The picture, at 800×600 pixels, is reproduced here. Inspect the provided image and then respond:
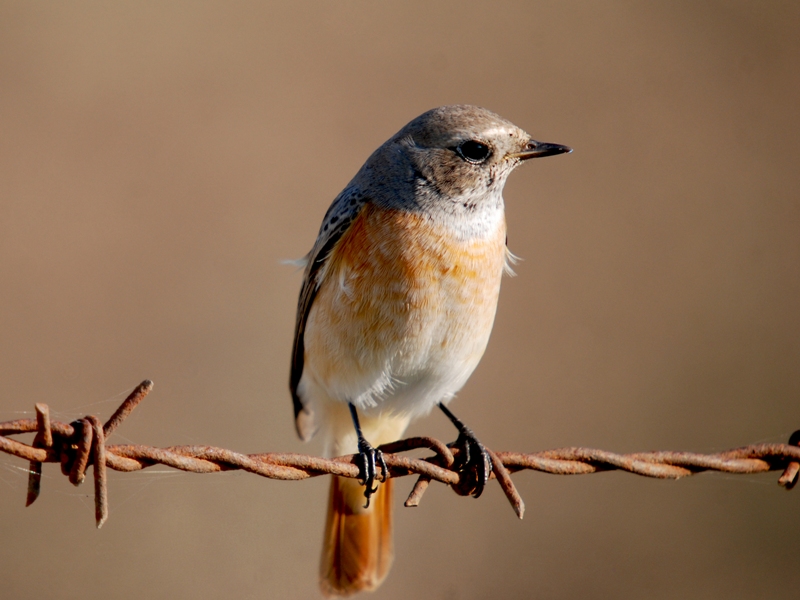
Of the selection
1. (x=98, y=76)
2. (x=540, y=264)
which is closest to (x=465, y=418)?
(x=540, y=264)

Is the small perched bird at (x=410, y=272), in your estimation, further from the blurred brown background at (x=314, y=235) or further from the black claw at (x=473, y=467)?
the blurred brown background at (x=314, y=235)

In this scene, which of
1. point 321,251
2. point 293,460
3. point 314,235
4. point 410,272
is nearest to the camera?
point 293,460

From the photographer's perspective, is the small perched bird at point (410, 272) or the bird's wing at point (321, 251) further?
the bird's wing at point (321, 251)

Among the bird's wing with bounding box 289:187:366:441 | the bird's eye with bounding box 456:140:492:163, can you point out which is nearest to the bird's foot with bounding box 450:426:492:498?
the bird's wing with bounding box 289:187:366:441

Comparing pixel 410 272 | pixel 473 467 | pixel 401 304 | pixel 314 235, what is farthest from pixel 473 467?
pixel 314 235

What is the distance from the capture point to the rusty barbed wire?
226cm

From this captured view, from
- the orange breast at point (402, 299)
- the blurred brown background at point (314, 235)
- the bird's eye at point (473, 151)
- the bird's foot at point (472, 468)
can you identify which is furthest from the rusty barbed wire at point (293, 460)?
the blurred brown background at point (314, 235)

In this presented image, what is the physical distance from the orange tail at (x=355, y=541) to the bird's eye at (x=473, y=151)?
174cm

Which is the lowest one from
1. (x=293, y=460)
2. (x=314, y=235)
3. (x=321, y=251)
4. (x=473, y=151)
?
(x=314, y=235)

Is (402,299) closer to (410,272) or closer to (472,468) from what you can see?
(410,272)

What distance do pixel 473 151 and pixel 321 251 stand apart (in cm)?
91

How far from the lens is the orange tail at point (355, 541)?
4.48 m

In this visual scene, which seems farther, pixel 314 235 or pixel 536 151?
pixel 314 235

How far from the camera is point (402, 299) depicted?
12.6 ft
